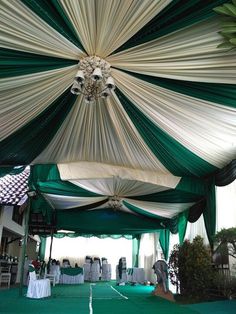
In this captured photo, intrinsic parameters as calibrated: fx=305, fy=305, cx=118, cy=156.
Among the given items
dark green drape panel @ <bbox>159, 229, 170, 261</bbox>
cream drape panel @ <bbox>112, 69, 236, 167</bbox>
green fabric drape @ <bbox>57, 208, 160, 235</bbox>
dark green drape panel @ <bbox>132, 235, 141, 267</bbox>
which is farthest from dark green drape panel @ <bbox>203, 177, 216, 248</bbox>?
dark green drape panel @ <bbox>132, 235, 141, 267</bbox>

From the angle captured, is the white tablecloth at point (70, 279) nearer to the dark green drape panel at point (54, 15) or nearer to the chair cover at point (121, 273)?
the chair cover at point (121, 273)

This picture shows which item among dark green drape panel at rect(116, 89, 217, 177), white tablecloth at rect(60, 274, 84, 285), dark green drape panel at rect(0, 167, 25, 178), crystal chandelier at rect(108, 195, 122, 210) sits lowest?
white tablecloth at rect(60, 274, 84, 285)

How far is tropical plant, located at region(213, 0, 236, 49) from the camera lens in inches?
109

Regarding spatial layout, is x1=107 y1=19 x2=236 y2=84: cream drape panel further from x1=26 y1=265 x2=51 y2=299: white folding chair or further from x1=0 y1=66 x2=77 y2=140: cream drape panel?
x1=26 y1=265 x2=51 y2=299: white folding chair

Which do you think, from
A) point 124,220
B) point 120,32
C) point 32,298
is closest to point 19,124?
point 120,32

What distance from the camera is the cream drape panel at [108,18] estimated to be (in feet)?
9.88

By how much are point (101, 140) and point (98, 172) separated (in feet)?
2.92

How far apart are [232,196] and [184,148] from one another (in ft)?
6.84

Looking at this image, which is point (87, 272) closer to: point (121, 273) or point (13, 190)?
point (121, 273)

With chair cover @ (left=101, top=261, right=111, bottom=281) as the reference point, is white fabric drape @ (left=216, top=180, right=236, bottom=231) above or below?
above

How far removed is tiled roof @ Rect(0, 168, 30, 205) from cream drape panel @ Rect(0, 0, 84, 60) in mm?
5508

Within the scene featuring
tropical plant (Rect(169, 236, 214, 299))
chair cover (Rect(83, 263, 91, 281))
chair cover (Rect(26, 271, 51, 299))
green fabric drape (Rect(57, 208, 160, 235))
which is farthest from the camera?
chair cover (Rect(83, 263, 91, 281))

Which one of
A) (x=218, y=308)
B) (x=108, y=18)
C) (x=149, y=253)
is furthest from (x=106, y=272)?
(x=108, y=18)

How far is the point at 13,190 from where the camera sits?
913cm
